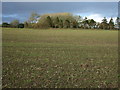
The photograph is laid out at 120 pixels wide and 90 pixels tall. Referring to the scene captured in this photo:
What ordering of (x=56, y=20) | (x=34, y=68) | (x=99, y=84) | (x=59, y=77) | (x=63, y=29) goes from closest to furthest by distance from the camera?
(x=99, y=84), (x=59, y=77), (x=34, y=68), (x=56, y=20), (x=63, y=29)

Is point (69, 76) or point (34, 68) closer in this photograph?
point (69, 76)

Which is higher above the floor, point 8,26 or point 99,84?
point 8,26

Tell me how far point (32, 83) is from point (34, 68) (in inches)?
84.2

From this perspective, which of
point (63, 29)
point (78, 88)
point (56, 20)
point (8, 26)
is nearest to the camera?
point (78, 88)

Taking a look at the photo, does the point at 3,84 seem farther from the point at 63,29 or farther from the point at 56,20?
the point at 63,29

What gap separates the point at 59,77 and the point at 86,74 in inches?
53.6

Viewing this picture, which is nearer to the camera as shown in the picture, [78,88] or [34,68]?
[78,88]

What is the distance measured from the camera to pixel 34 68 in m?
8.21

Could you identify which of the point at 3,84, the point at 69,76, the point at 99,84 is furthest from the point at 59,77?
the point at 3,84

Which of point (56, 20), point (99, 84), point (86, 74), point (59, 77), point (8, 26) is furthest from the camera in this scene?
point (8, 26)

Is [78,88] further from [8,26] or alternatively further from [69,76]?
[8,26]

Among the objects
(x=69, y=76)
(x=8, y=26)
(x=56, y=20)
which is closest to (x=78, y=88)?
(x=69, y=76)

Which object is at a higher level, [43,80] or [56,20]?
[56,20]

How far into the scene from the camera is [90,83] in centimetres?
623
